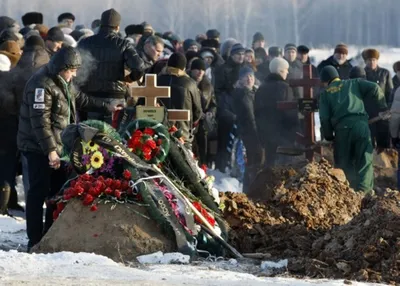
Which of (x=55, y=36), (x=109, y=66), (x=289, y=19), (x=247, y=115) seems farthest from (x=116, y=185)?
(x=289, y=19)

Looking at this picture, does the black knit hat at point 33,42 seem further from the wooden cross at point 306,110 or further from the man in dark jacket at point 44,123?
the wooden cross at point 306,110

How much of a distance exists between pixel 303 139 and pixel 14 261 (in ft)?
31.0

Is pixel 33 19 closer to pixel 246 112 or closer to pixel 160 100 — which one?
pixel 246 112

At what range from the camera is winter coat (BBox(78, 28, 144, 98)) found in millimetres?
15586

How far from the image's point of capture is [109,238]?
38.3 ft

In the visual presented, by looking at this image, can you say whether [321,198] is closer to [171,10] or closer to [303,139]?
[303,139]

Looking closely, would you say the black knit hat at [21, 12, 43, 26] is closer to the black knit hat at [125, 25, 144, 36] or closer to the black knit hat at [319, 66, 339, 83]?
the black knit hat at [125, 25, 144, 36]

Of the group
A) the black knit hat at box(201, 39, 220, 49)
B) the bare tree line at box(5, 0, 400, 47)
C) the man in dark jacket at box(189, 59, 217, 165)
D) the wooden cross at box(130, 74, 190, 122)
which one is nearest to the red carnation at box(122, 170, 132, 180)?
the wooden cross at box(130, 74, 190, 122)

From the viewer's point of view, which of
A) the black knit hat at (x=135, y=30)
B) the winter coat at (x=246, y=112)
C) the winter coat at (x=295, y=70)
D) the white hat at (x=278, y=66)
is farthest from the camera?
the black knit hat at (x=135, y=30)

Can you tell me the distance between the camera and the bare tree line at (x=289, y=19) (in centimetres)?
4812

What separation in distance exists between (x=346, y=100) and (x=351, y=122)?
0.29m

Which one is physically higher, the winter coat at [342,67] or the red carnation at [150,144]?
the winter coat at [342,67]

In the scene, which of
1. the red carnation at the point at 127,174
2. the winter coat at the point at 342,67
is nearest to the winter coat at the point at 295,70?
the winter coat at the point at 342,67

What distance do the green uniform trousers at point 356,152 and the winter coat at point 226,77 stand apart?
487 centimetres
